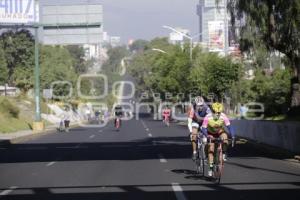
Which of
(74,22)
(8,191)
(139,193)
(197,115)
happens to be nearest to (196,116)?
(197,115)

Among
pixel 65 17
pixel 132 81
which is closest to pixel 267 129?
pixel 65 17

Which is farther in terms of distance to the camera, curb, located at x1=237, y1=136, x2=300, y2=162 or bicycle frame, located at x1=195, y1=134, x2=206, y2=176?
curb, located at x1=237, y1=136, x2=300, y2=162

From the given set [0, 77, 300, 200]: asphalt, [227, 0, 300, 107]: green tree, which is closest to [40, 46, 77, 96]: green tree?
[227, 0, 300, 107]: green tree

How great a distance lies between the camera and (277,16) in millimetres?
29484

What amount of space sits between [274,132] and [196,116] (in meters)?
11.9

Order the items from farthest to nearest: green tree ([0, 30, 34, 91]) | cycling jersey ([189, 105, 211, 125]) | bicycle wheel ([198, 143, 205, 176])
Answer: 1. green tree ([0, 30, 34, 91])
2. cycling jersey ([189, 105, 211, 125])
3. bicycle wheel ([198, 143, 205, 176])

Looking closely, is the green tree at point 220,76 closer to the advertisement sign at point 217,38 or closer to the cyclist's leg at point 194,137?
the cyclist's leg at point 194,137

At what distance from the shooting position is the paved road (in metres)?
14.5

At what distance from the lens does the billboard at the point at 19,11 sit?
47.9 m

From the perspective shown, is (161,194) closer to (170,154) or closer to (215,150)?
(215,150)

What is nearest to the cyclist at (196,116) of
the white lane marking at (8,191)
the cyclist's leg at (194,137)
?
the cyclist's leg at (194,137)

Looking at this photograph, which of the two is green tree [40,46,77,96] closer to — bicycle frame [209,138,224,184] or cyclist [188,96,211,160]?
cyclist [188,96,211,160]

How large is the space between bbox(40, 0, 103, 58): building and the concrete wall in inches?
514

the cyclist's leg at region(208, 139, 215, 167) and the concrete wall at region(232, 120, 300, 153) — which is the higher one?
the cyclist's leg at region(208, 139, 215, 167)
